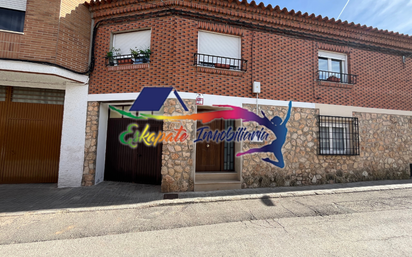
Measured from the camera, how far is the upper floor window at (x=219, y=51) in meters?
5.68

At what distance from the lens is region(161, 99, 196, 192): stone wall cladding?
201 inches

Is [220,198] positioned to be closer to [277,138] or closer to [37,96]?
[277,138]

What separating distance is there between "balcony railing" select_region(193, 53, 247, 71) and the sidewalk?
381 cm

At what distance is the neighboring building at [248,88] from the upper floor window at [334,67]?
0.04 metres

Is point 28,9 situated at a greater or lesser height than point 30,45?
greater

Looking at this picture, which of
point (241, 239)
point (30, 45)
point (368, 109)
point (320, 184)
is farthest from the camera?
point (368, 109)

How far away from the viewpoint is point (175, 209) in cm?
402

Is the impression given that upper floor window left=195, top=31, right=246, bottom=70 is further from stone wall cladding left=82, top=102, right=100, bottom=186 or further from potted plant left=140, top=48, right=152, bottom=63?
stone wall cladding left=82, top=102, right=100, bottom=186

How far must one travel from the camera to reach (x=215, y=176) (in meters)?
5.66

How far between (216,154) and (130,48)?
174 inches

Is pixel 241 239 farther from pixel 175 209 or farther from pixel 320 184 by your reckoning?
pixel 320 184

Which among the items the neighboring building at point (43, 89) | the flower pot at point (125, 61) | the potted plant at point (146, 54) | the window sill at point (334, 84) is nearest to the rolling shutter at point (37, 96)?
the neighboring building at point (43, 89)

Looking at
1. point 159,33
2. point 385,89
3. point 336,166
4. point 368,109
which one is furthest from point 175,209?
point 385,89

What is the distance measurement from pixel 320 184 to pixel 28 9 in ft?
33.5
